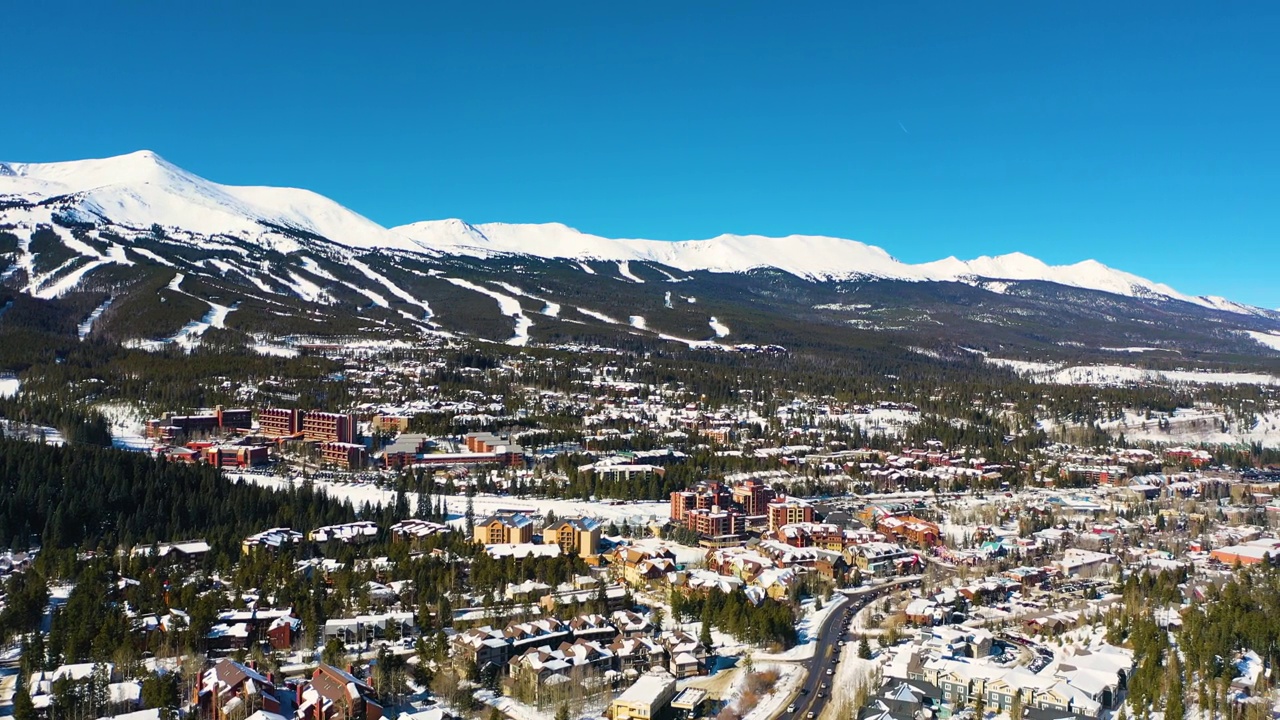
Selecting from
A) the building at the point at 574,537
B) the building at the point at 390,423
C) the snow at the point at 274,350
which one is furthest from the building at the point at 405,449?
the snow at the point at 274,350


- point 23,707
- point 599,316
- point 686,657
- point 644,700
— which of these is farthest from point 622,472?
point 599,316

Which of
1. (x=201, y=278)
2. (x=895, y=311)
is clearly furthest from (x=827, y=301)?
(x=201, y=278)

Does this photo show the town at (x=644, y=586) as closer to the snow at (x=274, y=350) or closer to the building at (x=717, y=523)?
the building at (x=717, y=523)

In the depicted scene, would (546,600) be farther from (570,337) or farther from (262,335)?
(570,337)

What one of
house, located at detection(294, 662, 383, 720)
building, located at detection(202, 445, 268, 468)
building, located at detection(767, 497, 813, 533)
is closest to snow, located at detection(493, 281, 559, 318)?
building, located at detection(202, 445, 268, 468)

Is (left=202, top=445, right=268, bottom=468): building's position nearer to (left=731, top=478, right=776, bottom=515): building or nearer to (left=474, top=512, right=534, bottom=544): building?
(left=474, top=512, right=534, bottom=544): building
